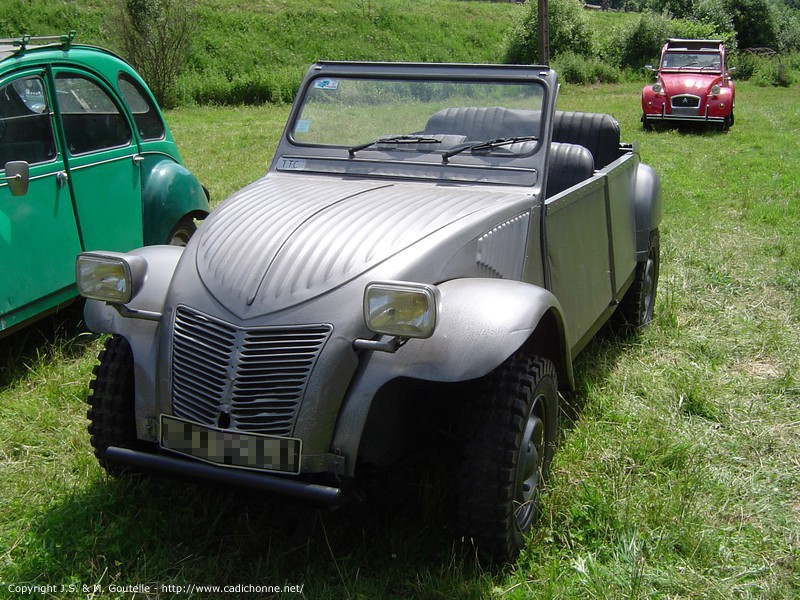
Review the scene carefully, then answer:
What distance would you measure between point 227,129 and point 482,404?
1399 centimetres

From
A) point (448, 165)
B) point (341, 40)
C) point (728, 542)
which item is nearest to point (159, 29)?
point (341, 40)

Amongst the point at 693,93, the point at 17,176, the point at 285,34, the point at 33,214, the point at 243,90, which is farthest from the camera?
the point at 285,34

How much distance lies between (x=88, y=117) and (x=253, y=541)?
3.15 meters

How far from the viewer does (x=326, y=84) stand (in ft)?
13.2

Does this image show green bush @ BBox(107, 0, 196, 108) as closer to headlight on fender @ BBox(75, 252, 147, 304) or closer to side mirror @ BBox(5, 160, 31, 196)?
side mirror @ BBox(5, 160, 31, 196)

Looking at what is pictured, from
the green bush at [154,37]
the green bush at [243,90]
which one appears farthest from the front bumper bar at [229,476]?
the green bush at [243,90]

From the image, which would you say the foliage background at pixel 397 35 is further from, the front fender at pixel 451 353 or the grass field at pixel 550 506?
the front fender at pixel 451 353

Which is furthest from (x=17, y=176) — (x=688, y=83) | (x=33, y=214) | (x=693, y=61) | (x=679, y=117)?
(x=693, y=61)

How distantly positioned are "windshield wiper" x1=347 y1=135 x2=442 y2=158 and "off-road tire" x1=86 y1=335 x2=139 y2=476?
1405 millimetres

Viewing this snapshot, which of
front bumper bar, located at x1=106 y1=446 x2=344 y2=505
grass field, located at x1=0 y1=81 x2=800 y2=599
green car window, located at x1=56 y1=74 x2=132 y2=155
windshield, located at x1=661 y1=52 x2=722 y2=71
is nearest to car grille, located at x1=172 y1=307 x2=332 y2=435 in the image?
front bumper bar, located at x1=106 y1=446 x2=344 y2=505

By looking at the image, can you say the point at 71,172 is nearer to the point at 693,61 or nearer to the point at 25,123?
the point at 25,123

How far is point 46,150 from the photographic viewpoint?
4.60 metres

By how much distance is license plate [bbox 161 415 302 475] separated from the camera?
2488 millimetres

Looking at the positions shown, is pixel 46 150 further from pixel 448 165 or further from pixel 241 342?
pixel 241 342
